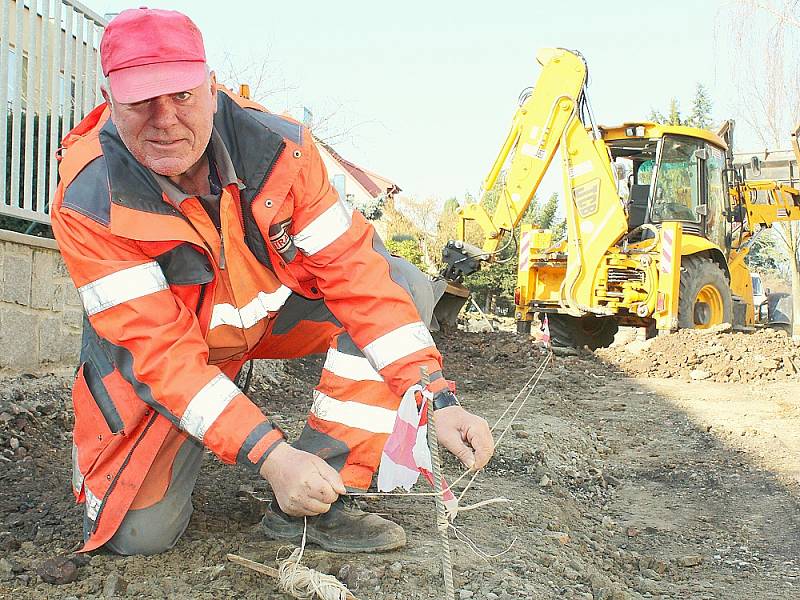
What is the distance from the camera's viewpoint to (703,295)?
9.17m

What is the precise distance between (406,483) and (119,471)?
91 centimetres

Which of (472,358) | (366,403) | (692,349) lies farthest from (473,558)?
(692,349)

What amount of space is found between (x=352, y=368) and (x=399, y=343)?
0.86ft

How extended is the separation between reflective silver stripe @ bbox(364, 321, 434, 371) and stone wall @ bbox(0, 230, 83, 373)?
7.82ft

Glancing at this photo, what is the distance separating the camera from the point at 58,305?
422 centimetres

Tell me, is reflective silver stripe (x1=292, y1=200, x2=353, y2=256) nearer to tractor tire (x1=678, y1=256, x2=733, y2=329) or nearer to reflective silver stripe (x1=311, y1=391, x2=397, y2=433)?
reflective silver stripe (x1=311, y1=391, x2=397, y2=433)

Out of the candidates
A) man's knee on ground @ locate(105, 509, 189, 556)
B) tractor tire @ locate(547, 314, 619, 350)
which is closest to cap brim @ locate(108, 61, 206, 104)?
man's knee on ground @ locate(105, 509, 189, 556)

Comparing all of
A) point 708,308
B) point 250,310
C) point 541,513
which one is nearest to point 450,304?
point 708,308

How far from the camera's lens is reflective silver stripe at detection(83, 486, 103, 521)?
7.44 ft

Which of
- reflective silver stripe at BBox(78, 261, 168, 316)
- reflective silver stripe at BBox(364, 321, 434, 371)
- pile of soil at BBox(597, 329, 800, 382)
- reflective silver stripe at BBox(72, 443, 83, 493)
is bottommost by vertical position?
pile of soil at BBox(597, 329, 800, 382)

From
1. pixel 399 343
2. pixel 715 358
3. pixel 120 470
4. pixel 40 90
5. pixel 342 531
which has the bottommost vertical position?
pixel 715 358

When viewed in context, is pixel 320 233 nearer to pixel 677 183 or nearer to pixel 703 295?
pixel 677 183

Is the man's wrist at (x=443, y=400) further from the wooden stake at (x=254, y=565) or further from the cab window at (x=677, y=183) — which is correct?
the cab window at (x=677, y=183)

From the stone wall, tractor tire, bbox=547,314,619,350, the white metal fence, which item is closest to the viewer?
the stone wall
